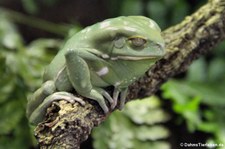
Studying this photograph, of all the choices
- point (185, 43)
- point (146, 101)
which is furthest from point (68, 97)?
point (146, 101)

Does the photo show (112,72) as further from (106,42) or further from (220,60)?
(220,60)

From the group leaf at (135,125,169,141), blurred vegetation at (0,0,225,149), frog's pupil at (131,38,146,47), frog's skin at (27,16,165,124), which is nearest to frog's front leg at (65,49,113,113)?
frog's skin at (27,16,165,124)

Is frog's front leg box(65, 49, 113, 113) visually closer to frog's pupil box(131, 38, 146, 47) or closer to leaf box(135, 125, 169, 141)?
frog's pupil box(131, 38, 146, 47)

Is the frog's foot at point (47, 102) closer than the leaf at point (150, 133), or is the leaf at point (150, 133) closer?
the frog's foot at point (47, 102)

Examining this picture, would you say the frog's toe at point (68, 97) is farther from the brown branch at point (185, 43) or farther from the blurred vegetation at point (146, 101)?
the blurred vegetation at point (146, 101)

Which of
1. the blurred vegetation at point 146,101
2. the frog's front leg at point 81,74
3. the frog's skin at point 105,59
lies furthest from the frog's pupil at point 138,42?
the blurred vegetation at point 146,101

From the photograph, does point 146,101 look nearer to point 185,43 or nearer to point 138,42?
point 185,43
